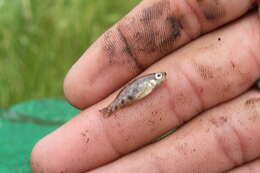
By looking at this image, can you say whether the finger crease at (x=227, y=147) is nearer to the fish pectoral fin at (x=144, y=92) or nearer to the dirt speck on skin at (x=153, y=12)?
the fish pectoral fin at (x=144, y=92)

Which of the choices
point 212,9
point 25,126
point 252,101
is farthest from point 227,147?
point 25,126

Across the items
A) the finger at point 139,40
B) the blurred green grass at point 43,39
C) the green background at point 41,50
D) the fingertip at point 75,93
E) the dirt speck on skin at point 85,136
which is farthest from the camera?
the blurred green grass at point 43,39

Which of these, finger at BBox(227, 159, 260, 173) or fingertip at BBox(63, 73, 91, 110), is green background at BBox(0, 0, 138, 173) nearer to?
fingertip at BBox(63, 73, 91, 110)

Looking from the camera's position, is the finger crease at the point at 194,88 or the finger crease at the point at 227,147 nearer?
the finger crease at the point at 227,147

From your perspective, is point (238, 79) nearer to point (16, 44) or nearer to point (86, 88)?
point (86, 88)

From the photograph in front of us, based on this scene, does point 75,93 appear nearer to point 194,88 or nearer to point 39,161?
point 39,161

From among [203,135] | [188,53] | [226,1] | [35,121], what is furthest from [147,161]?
[35,121]

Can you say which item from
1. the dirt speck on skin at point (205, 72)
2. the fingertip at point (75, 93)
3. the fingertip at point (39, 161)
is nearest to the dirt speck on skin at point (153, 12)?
the dirt speck on skin at point (205, 72)
